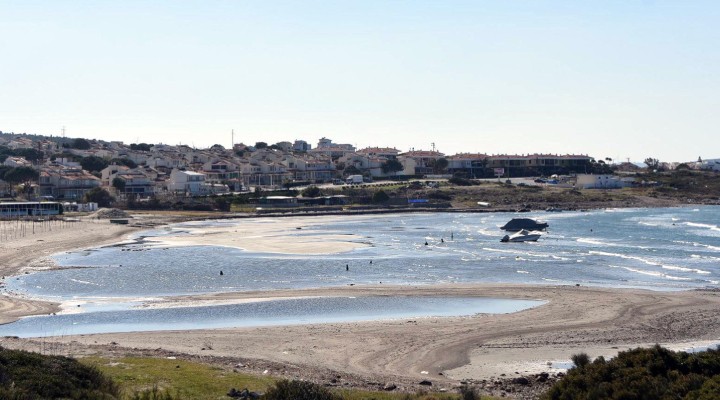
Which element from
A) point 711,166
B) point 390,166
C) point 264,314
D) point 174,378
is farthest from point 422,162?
point 174,378

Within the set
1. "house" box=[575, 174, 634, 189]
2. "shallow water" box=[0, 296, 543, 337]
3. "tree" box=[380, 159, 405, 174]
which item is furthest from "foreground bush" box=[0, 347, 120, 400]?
"tree" box=[380, 159, 405, 174]

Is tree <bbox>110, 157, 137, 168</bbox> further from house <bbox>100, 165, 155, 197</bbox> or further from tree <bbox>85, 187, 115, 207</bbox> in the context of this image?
tree <bbox>85, 187, 115, 207</bbox>

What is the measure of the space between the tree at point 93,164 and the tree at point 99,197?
30.3 metres

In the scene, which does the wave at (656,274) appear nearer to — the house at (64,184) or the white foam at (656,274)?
the white foam at (656,274)

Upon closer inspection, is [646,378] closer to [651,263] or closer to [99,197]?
[651,263]

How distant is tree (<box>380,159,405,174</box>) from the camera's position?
16000cm

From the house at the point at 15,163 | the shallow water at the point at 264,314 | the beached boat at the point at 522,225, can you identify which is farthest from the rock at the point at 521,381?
the house at the point at 15,163

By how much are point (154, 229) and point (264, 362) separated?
6197 cm

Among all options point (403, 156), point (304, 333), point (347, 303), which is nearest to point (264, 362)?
point (304, 333)

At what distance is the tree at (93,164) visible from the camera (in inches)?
5423

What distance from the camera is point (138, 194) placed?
11744 centimetres

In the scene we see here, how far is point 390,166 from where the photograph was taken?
160000mm

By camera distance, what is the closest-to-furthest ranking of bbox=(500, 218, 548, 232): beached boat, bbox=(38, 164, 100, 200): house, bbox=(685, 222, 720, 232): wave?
1. bbox=(500, 218, 548, 232): beached boat
2. bbox=(685, 222, 720, 232): wave
3. bbox=(38, 164, 100, 200): house

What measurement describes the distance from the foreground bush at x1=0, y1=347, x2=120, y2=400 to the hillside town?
9451 cm
